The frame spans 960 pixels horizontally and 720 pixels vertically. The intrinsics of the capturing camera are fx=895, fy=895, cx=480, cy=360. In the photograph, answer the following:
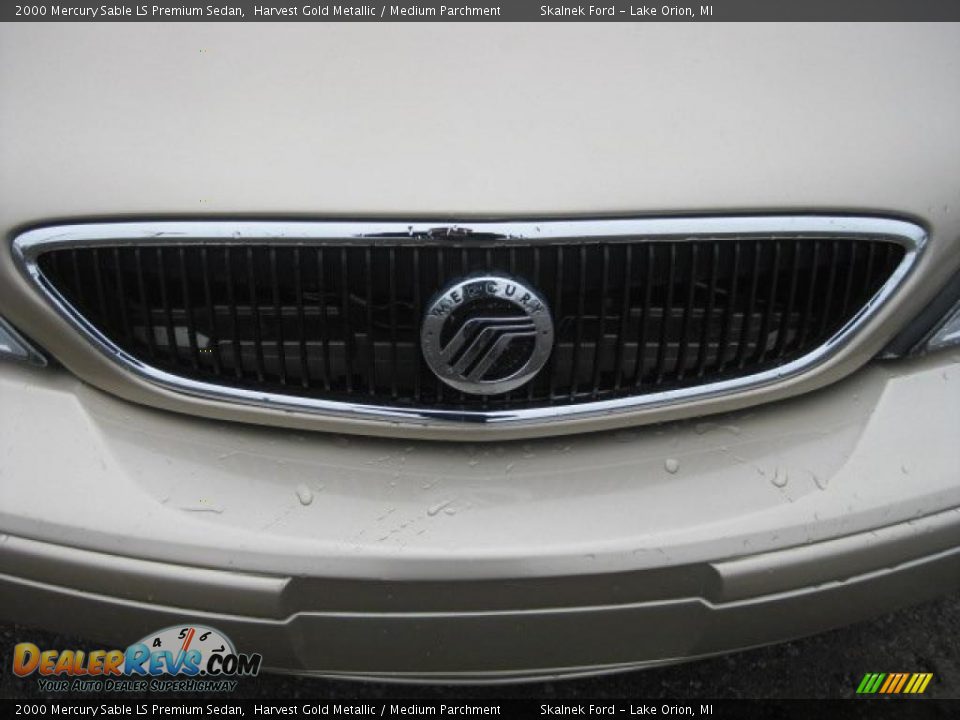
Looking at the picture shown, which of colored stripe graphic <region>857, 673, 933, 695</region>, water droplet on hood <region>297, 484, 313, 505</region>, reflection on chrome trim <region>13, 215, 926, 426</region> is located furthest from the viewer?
colored stripe graphic <region>857, 673, 933, 695</region>

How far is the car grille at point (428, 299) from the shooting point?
51.1 inches

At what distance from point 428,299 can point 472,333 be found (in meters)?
0.08

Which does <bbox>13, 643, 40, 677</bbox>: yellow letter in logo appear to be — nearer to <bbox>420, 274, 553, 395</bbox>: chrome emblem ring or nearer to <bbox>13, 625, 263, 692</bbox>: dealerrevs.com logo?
<bbox>13, 625, 263, 692</bbox>: dealerrevs.com logo

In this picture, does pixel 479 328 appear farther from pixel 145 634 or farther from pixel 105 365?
pixel 145 634

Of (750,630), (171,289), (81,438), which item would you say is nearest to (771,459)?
(750,630)

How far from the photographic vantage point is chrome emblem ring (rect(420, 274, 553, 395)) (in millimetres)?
1279

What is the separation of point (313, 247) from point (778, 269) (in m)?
0.70

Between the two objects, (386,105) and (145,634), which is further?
(145,634)

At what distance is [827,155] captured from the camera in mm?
1311

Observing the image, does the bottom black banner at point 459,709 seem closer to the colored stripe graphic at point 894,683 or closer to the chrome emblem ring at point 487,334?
the colored stripe graphic at point 894,683

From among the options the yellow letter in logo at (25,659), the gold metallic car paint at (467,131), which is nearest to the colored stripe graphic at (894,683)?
the gold metallic car paint at (467,131)
